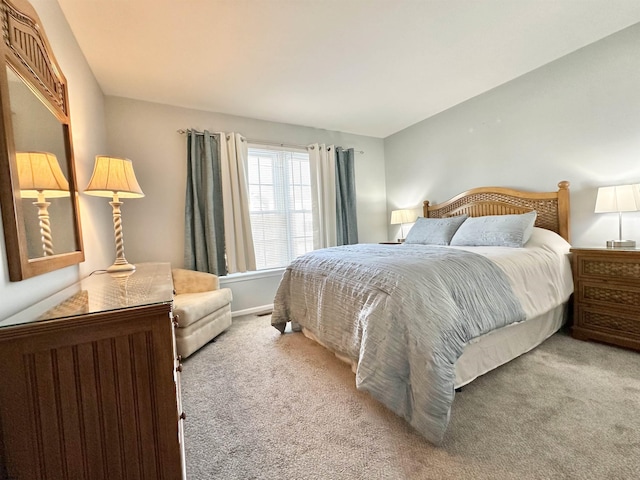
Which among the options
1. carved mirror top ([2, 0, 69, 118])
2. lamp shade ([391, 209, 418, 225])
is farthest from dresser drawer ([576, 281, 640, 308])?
carved mirror top ([2, 0, 69, 118])

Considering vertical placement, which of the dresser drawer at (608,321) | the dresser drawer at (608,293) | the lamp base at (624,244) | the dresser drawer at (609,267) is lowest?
the dresser drawer at (608,321)

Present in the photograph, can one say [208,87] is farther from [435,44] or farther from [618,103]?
[618,103]

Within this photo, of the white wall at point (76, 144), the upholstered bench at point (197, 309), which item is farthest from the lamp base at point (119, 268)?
the upholstered bench at point (197, 309)

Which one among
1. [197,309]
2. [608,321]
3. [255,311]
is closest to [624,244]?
[608,321]

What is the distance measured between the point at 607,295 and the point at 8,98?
3668 mm

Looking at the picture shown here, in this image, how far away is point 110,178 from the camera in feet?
5.54

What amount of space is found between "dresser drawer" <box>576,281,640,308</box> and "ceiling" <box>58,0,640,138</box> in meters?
2.05

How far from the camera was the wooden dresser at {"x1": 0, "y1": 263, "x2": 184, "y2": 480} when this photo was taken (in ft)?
2.30

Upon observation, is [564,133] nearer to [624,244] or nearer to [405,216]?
[624,244]

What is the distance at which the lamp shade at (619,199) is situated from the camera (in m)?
2.02

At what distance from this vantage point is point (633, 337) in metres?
2.00

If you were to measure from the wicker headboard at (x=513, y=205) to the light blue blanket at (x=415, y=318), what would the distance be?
1.39m

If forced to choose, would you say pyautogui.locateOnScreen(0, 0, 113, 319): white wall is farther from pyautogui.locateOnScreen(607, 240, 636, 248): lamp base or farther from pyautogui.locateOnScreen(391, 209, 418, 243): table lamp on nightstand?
pyautogui.locateOnScreen(607, 240, 636, 248): lamp base

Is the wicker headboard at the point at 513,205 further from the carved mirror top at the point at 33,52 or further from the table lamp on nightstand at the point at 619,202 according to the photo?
the carved mirror top at the point at 33,52
